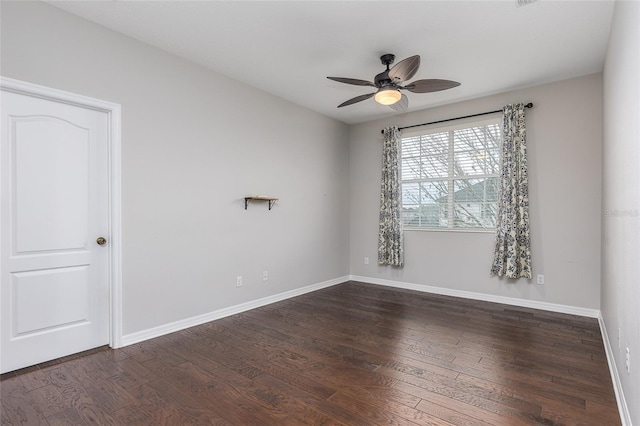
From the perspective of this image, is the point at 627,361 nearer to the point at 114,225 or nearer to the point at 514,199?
the point at 514,199

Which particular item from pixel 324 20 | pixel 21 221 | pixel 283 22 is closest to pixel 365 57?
pixel 324 20

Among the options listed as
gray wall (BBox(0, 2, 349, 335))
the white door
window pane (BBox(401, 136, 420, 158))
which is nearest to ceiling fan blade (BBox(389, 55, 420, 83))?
gray wall (BBox(0, 2, 349, 335))

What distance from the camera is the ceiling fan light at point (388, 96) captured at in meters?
3.18

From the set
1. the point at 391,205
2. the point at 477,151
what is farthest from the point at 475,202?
the point at 391,205

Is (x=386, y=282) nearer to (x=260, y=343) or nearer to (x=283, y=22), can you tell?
(x=260, y=343)

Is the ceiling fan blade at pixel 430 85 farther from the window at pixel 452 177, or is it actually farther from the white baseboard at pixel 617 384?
the white baseboard at pixel 617 384

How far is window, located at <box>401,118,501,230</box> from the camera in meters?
4.52

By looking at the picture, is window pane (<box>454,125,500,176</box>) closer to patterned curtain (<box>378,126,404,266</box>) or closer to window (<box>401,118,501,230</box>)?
window (<box>401,118,501,230</box>)

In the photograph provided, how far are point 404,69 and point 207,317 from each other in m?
3.22

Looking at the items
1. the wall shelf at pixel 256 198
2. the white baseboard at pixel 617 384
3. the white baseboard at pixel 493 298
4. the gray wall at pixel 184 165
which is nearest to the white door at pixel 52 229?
the gray wall at pixel 184 165

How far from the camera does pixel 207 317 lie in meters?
3.69

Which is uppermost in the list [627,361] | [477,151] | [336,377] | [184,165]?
[477,151]

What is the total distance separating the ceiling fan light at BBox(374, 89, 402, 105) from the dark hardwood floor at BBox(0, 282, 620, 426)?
2.33 meters

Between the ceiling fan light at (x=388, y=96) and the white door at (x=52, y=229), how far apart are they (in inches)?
99.8
